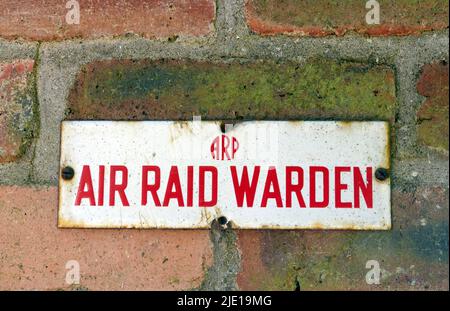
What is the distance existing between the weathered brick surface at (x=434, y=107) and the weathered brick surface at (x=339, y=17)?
6 centimetres

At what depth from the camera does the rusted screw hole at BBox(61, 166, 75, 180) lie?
0.67 metres

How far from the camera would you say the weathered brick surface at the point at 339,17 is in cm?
68

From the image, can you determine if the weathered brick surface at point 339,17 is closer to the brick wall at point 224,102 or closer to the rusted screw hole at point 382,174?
the brick wall at point 224,102

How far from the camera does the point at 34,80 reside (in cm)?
69

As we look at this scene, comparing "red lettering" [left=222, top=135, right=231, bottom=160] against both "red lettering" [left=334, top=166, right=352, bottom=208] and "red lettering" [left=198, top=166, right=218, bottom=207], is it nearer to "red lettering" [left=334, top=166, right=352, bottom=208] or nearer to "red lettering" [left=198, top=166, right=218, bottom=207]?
"red lettering" [left=198, top=166, right=218, bottom=207]

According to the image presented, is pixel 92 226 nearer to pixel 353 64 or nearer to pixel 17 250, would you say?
pixel 17 250

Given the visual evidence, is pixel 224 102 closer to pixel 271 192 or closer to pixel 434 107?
pixel 271 192

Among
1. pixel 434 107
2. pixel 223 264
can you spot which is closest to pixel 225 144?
pixel 223 264

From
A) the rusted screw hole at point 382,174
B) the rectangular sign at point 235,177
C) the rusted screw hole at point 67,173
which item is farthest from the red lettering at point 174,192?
the rusted screw hole at point 382,174

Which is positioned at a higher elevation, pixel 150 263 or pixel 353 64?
pixel 353 64

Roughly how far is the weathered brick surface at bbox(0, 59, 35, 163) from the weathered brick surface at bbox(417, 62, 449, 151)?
0.48 meters

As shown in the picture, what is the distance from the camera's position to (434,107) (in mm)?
667

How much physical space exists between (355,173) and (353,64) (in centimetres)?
13
